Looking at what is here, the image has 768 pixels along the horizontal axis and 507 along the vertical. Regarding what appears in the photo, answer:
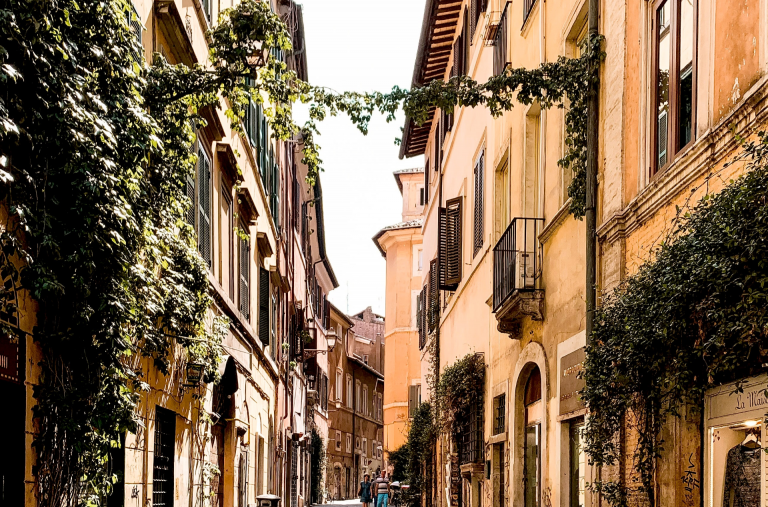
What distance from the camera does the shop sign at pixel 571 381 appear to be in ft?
36.6

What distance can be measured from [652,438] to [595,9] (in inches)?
192

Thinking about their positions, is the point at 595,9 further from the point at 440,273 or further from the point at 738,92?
the point at 440,273

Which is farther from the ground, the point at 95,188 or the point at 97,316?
the point at 95,188

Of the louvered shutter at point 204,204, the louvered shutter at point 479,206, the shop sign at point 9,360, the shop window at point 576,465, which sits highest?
the louvered shutter at point 479,206

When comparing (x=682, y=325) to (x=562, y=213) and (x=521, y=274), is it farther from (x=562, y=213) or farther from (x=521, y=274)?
(x=521, y=274)

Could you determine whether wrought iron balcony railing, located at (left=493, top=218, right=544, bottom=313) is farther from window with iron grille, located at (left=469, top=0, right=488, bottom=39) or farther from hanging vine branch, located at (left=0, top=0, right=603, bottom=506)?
window with iron grille, located at (left=469, top=0, right=488, bottom=39)

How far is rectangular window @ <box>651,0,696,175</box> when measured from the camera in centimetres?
869

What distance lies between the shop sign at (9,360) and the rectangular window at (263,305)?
540 inches

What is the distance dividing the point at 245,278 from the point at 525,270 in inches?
232

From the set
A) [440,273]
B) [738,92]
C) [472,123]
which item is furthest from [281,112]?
[440,273]

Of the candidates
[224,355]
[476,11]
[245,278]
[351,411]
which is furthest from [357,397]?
[224,355]

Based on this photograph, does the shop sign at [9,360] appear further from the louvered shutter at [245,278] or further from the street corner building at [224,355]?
the louvered shutter at [245,278]

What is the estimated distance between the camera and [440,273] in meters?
23.0

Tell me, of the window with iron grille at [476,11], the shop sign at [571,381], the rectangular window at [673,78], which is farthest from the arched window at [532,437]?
the window with iron grille at [476,11]
